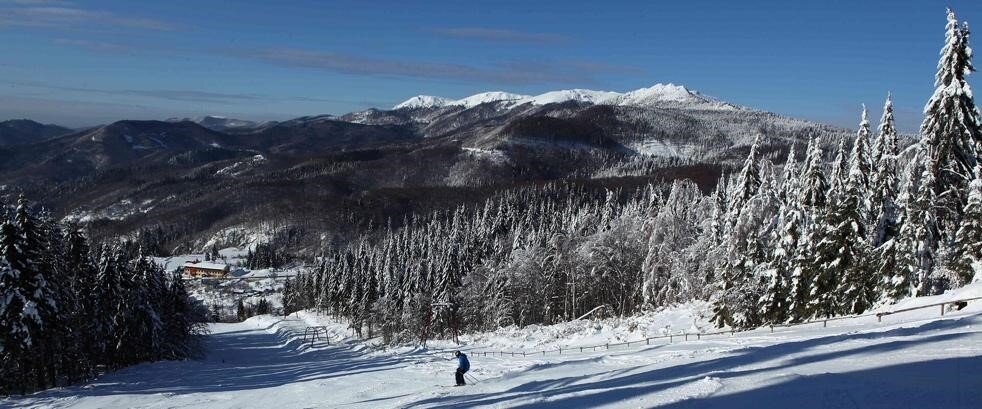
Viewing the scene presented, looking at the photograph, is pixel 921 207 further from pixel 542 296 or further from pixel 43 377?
pixel 43 377

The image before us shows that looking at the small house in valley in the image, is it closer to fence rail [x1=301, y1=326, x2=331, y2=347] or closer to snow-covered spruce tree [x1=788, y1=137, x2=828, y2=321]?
fence rail [x1=301, y1=326, x2=331, y2=347]

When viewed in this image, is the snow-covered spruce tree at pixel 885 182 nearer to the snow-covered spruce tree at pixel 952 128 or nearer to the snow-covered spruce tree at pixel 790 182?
the snow-covered spruce tree at pixel 952 128

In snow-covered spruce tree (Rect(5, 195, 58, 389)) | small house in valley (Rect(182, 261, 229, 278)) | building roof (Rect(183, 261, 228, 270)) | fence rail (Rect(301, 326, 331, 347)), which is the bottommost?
small house in valley (Rect(182, 261, 229, 278))

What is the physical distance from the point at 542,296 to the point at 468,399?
4506 cm

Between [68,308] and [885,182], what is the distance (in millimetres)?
44171

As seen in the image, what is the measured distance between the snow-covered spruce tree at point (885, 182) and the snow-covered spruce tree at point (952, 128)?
5.51ft

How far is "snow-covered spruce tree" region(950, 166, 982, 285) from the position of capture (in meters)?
25.1

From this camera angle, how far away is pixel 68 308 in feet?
114

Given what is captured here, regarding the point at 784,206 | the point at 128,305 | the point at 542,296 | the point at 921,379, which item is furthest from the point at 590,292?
the point at 921,379

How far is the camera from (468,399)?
1809cm

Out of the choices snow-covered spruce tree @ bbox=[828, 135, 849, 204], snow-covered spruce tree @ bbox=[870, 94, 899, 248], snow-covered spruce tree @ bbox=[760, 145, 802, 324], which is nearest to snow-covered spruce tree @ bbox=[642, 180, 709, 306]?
snow-covered spruce tree @ bbox=[760, 145, 802, 324]

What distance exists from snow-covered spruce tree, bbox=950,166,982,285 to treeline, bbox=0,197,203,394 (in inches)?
1710

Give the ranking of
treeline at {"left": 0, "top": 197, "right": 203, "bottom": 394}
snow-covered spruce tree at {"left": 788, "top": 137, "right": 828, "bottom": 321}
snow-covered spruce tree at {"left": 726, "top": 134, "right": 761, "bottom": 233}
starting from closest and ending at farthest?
treeline at {"left": 0, "top": 197, "right": 203, "bottom": 394}
snow-covered spruce tree at {"left": 788, "top": 137, "right": 828, "bottom": 321}
snow-covered spruce tree at {"left": 726, "top": 134, "right": 761, "bottom": 233}

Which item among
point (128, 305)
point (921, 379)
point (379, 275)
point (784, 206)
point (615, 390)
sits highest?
point (784, 206)
